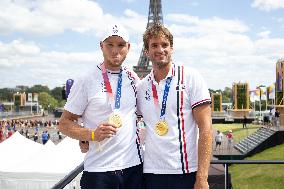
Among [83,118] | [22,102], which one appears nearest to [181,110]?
[83,118]

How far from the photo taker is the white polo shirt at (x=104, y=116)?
112 inches

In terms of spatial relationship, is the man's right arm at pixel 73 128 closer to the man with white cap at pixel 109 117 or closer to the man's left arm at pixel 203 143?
the man with white cap at pixel 109 117

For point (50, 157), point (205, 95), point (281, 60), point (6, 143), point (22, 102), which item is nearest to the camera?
point (205, 95)

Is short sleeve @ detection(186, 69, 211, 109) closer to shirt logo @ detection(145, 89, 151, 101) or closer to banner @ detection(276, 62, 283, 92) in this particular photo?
shirt logo @ detection(145, 89, 151, 101)

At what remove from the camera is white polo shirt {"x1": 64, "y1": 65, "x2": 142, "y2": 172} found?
2.86 m

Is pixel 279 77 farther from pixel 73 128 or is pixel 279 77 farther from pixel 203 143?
pixel 73 128

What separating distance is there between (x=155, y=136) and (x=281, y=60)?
34716 mm

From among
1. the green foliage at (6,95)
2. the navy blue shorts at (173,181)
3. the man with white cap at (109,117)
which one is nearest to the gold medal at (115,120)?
the man with white cap at (109,117)

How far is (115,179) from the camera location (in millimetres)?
2861

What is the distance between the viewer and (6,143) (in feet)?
42.6

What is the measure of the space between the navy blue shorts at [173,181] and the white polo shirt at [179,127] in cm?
4

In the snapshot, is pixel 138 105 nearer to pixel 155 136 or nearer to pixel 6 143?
pixel 155 136

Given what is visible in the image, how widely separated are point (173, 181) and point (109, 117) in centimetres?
65

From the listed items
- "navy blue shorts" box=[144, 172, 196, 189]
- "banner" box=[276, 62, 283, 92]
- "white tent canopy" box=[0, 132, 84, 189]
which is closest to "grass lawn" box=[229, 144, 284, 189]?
"white tent canopy" box=[0, 132, 84, 189]
